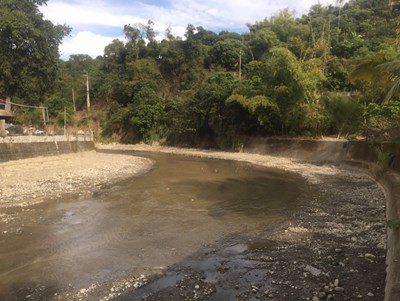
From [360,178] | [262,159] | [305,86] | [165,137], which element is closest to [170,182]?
[360,178]

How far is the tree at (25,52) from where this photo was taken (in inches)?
1074

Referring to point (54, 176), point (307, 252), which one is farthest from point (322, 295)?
point (54, 176)

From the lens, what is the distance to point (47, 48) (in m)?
29.8

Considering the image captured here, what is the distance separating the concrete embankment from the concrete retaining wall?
13.2 metres

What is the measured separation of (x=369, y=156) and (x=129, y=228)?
13984 mm

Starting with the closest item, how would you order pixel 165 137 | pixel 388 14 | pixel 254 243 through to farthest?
pixel 254 243 < pixel 165 137 < pixel 388 14

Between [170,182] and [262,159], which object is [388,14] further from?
[170,182]

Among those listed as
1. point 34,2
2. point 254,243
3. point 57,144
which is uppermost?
point 34,2

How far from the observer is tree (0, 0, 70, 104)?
2728 cm

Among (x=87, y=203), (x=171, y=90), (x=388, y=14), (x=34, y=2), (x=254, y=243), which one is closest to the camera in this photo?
(x=254, y=243)

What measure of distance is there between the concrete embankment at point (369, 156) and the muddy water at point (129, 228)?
3.01 m

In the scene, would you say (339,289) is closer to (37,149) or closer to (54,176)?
(54,176)

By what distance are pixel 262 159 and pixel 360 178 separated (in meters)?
9.32

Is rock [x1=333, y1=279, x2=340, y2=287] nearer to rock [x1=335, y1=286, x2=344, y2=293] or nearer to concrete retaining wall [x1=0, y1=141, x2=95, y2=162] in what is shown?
rock [x1=335, y1=286, x2=344, y2=293]
